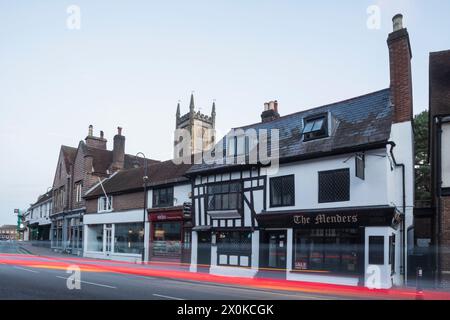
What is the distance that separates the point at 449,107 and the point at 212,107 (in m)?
71.1

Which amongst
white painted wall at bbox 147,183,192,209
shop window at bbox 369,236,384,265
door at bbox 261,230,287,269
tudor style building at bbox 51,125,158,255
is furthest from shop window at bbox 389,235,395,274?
tudor style building at bbox 51,125,158,255

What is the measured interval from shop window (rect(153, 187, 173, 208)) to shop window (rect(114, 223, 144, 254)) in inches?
108

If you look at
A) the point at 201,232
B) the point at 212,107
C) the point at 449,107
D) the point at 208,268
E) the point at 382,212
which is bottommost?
the point at 208,268

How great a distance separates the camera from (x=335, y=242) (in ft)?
59.4

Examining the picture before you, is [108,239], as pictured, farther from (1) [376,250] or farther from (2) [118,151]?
(1) [376,250]

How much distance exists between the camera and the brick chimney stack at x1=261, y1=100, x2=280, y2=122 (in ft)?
88.8

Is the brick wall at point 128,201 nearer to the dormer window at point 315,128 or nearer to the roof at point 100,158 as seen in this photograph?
the roof at point 100,158

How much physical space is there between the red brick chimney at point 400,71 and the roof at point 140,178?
12601 millimetres

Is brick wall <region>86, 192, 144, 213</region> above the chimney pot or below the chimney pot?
below

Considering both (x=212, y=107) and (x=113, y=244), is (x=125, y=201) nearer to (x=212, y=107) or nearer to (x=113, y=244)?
(x=113, y=244)

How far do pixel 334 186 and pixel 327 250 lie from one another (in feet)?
9.32

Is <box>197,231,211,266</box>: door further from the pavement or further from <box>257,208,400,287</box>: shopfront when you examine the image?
the pavement

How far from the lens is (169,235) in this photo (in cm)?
2692

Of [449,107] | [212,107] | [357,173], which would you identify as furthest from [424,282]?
[212,107]
